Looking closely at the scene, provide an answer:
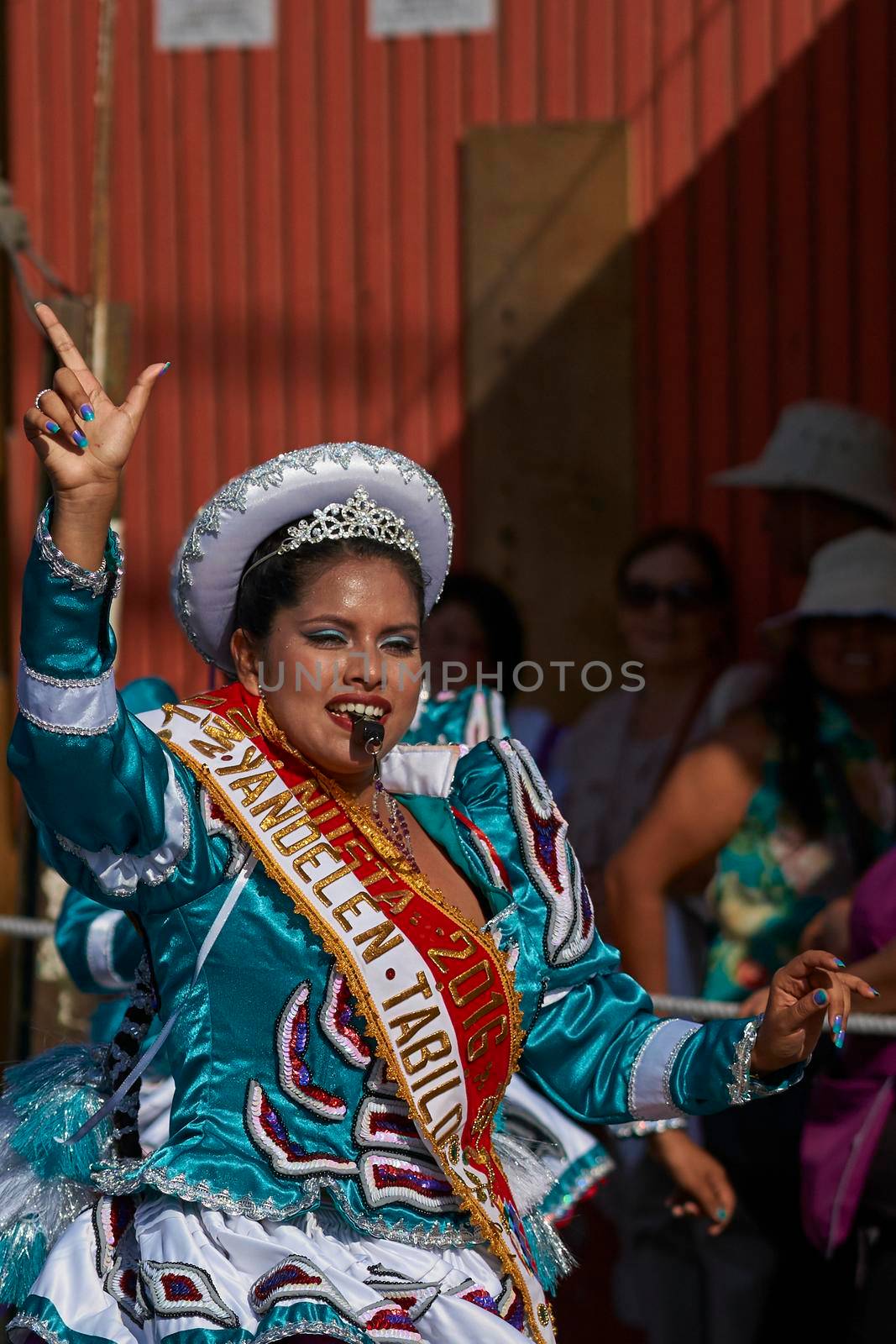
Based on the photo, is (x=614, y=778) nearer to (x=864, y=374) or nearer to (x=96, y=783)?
(x=864, y=374)

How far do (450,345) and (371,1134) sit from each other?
3.57m

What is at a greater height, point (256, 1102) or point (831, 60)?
point (831, 60)

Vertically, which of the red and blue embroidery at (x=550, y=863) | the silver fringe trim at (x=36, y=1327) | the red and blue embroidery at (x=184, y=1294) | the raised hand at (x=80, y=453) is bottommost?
the silver fringe trim at (x=36, y=1327)

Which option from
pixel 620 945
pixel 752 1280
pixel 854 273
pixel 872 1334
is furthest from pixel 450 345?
pixel 872 1334

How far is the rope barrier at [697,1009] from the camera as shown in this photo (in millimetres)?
2801

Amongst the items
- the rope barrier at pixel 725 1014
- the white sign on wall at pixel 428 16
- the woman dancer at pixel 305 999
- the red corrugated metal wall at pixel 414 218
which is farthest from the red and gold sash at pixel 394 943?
the white sign on wall at pixel 428 16

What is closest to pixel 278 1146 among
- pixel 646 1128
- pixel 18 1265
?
pixel 18 1265

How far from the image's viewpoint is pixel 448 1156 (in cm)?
195

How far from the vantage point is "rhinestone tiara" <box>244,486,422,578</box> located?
200 centimetres

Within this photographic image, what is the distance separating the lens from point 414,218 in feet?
16.9

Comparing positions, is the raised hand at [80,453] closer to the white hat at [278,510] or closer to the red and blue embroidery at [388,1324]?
the white hat at [278,510]

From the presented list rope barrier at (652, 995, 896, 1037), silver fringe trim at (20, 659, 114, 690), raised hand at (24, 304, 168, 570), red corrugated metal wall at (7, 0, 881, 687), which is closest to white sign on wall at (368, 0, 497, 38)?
red corrugated metal wall at (7, 0, 881, 687)

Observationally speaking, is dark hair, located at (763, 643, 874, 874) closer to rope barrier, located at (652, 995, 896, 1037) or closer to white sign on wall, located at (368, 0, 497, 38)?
rope barrier, located at (652, 995, 896, 1037)

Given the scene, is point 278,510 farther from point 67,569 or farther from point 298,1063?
point 298,1063
